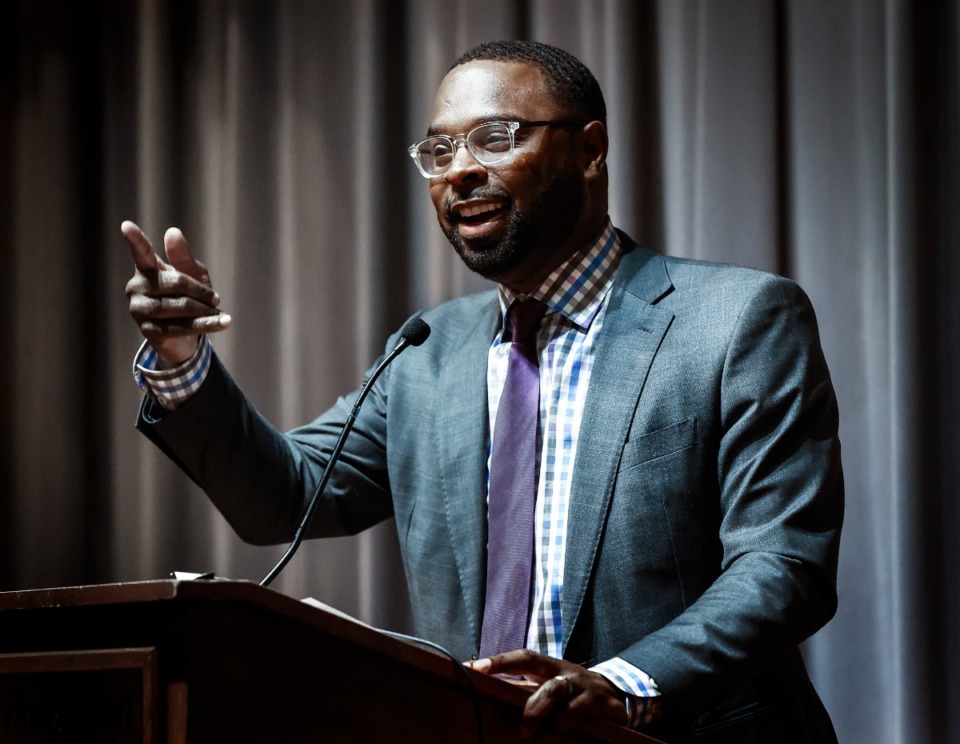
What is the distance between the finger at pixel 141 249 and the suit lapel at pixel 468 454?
2.12 feet

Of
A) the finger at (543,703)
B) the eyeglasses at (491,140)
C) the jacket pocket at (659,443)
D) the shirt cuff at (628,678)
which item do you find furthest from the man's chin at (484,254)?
the finger at (543,703)

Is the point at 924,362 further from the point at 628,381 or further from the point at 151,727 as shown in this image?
the point at 151,727

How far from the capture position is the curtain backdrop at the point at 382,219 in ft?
7.67

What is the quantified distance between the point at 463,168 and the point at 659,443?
1.96 feet

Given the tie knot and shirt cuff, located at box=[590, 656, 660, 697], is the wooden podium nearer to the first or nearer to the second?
shirt cuff, located at box=[590, 656, 660, 697]

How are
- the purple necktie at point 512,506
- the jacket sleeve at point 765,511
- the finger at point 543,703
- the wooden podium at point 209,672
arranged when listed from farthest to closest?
the purple necktie at point 512,506, the jacket sleeve at point 765,511, the finger at point 543,703, the wooden podium at point 209,672

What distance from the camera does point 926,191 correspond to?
236 cm

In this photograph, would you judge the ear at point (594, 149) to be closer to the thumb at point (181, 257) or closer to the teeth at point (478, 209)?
the teeth at point (478, 209)

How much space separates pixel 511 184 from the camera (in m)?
1.94

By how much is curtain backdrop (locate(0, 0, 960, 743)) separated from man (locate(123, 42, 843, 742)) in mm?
538

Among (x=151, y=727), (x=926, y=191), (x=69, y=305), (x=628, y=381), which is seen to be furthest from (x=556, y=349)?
(x=69, y=305)

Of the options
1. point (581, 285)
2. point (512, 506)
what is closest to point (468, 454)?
point (512, 506)

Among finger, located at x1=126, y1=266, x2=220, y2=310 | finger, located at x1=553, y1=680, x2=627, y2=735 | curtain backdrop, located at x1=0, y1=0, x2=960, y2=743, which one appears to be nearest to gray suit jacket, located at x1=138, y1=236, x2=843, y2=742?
finger, located at x1=553, y1=680, x2=627, y2=735

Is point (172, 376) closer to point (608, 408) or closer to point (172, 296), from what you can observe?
point (172, 296)
